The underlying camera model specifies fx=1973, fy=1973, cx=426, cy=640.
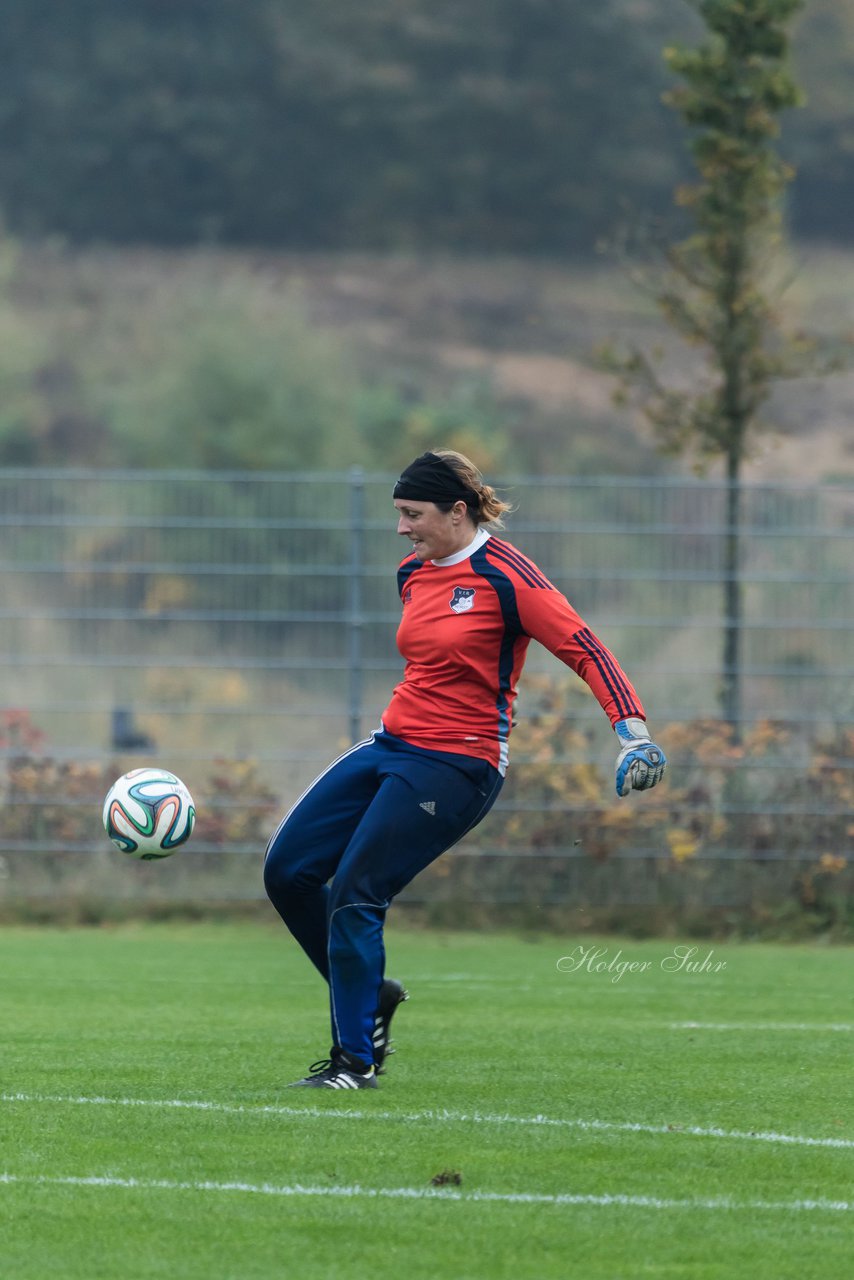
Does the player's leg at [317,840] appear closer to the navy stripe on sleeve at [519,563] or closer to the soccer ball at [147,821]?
the soccer ball at [147,821]

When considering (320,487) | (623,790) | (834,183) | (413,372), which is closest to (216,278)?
(413,372)

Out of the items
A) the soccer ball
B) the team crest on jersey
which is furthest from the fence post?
the team crest on jersey

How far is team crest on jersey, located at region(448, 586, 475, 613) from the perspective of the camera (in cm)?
659

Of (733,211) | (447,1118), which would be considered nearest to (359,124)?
(733,211)

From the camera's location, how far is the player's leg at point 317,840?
21.9 feet

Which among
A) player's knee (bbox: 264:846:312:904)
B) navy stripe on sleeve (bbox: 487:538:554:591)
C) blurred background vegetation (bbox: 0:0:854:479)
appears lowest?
player's knee (bbox: 264:846:312:904)

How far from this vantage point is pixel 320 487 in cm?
1363

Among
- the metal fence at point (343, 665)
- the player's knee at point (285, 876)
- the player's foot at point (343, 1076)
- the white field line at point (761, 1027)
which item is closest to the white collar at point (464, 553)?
the player's knee at point (285, 876)

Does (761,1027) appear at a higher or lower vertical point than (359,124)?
lower

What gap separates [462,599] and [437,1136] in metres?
1.82

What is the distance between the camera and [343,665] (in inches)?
520

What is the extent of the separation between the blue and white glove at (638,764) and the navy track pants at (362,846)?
0.62 metres

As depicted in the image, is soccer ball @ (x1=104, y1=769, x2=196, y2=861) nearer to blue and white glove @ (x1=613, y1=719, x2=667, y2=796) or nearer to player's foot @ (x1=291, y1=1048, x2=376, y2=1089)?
player's foot @ (x1=291, y1=1048, x2=376, y2=1089)

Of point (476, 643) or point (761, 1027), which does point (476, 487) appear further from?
point (761, 1027)
